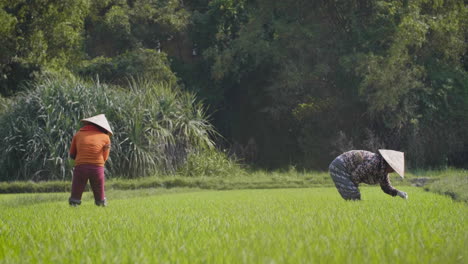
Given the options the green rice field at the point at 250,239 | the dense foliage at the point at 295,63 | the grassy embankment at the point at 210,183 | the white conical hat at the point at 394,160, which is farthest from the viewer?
the dense foliage at the point at 295,63

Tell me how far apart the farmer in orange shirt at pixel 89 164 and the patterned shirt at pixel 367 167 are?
354 cm

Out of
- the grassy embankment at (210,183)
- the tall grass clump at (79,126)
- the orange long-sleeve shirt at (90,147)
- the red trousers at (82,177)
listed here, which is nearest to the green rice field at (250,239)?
the red trousers at (82,177)

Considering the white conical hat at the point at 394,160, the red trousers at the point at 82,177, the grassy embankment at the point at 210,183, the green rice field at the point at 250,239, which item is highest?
the white conical hat at the point at 394,160

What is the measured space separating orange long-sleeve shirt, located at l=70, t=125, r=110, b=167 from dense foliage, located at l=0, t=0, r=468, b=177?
31.9ft

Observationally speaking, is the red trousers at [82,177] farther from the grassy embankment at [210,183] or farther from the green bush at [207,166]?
the green bush at [207,166]

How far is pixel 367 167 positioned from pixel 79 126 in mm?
10543

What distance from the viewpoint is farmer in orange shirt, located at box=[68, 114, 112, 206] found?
8.67 m

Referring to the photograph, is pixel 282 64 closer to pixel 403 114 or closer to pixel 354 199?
pixel 403 114

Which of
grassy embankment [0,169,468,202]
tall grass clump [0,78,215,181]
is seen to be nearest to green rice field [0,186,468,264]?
grassy embankment [0,169,468,202]

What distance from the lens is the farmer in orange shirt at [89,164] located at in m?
8.67

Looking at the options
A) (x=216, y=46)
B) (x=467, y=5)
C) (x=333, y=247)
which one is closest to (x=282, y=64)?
(x=216, y=46)

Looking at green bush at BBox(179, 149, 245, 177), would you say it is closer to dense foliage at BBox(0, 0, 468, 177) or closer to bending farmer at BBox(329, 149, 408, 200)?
dense foliage at BBox(0, 0, 468, 177)

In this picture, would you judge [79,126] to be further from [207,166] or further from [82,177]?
[82,177]

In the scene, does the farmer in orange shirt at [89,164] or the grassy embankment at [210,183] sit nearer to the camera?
the farmer in orange shirt at [89,164]
